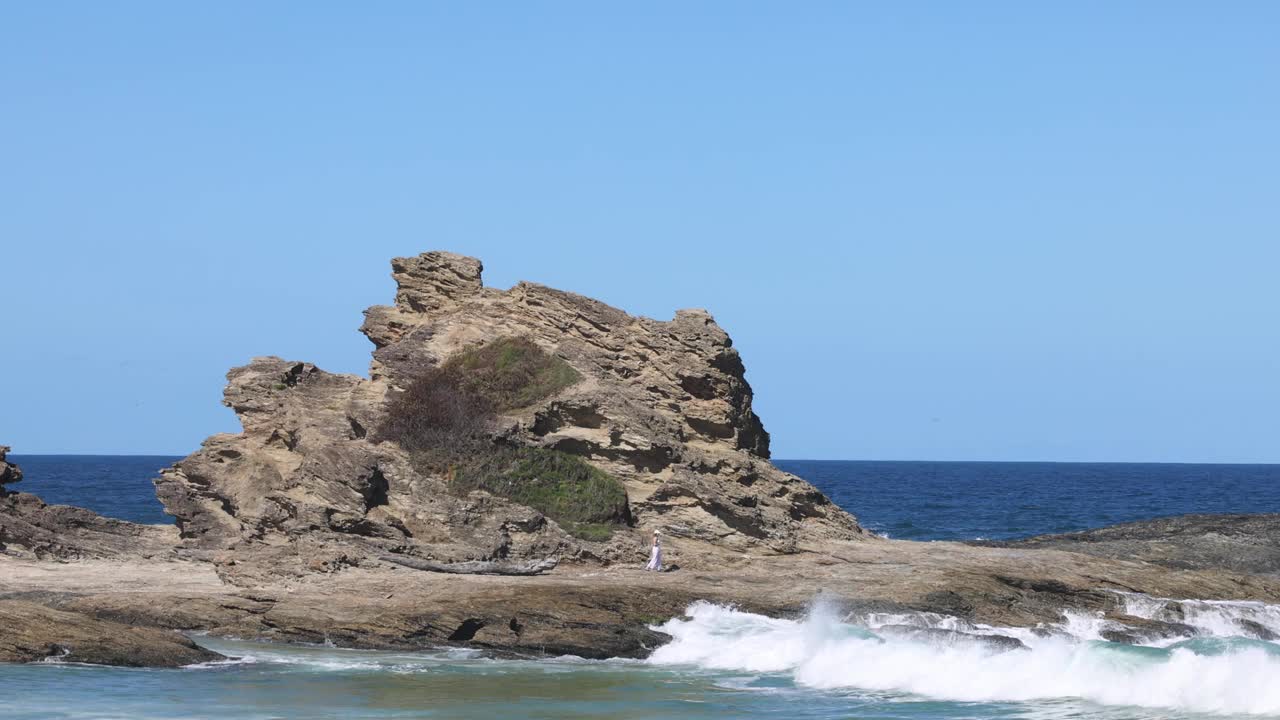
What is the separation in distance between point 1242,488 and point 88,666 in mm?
118938

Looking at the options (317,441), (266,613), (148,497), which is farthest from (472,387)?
(148,497)

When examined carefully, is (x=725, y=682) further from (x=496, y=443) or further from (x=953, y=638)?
(x=496, y=443)

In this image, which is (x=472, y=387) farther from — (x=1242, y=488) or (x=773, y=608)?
(x=1242, y=488)

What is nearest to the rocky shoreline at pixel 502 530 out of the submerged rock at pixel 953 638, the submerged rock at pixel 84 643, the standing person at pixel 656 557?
the submerged rock at pixel 84 643

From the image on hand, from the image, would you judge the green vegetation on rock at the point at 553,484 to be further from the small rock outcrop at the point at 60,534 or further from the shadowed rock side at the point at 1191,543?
the shadowed rock side at the point at 1191,543

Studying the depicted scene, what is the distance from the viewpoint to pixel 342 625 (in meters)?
30.1

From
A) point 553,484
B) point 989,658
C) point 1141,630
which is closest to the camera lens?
Answer: point 989,658

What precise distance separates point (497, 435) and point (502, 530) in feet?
11.0

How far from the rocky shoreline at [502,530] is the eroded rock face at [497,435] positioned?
0.22 ft

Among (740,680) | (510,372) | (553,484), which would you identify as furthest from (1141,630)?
(510,372)

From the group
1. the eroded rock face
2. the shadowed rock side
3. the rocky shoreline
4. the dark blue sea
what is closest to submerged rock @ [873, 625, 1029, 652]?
the rocky shoreline

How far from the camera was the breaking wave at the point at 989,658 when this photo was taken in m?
26.2

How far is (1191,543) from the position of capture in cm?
4491

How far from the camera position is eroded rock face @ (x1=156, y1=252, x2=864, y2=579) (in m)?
35.9
